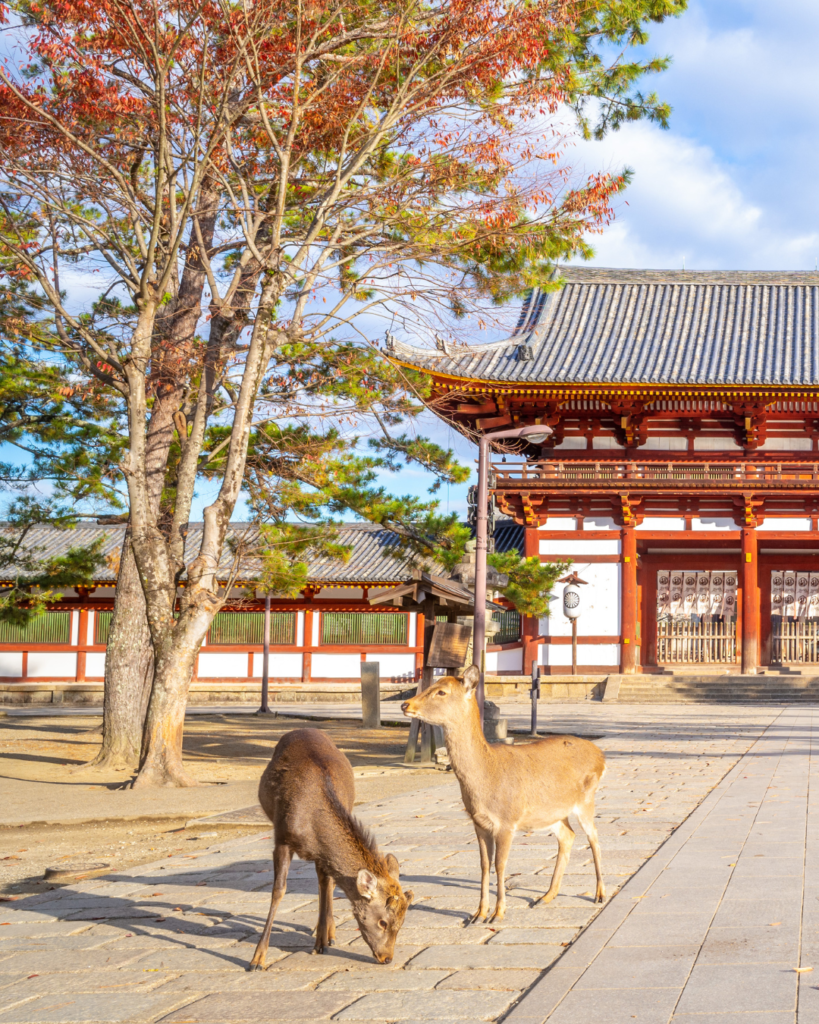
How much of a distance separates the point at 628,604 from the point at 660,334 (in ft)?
27.7

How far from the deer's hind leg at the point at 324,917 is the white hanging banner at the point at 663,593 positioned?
24896mm

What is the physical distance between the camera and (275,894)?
14.3 feet

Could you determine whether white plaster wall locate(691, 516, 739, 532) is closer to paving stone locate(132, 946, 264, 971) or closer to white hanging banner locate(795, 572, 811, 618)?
white hanging banner locate(795, 572, 811, 618)

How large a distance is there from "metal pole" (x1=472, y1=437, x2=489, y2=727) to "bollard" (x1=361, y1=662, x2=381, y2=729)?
3.02m

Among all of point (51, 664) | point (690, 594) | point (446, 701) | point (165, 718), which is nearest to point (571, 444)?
point (690, 594)

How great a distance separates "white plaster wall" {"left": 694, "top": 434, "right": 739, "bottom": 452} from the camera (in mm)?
28047

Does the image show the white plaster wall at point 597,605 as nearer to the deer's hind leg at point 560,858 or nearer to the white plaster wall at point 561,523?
the white plaster wall at point 561,523

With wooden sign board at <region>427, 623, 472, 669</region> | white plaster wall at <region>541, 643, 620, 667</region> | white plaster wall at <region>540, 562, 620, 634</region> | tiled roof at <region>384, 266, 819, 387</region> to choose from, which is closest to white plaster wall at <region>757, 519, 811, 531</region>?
tiled roof at <region>384, 266, 819, 387</region>

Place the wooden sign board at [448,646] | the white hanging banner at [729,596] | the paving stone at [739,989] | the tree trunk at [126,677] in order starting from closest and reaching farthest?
the paving stone at [739,989]
the wooden sign board at [448,646]
the tree trunk at [126,677]
the white hanging banner at [729,596]

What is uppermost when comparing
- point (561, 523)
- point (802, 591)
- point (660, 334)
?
point (660, 334)

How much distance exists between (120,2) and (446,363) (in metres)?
17.4

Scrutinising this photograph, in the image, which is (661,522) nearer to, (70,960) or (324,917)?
(324,917)

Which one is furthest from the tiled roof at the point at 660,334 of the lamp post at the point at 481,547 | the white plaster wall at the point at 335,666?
the white plaster wall at the point at 335,666

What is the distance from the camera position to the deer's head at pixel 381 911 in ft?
13.6
